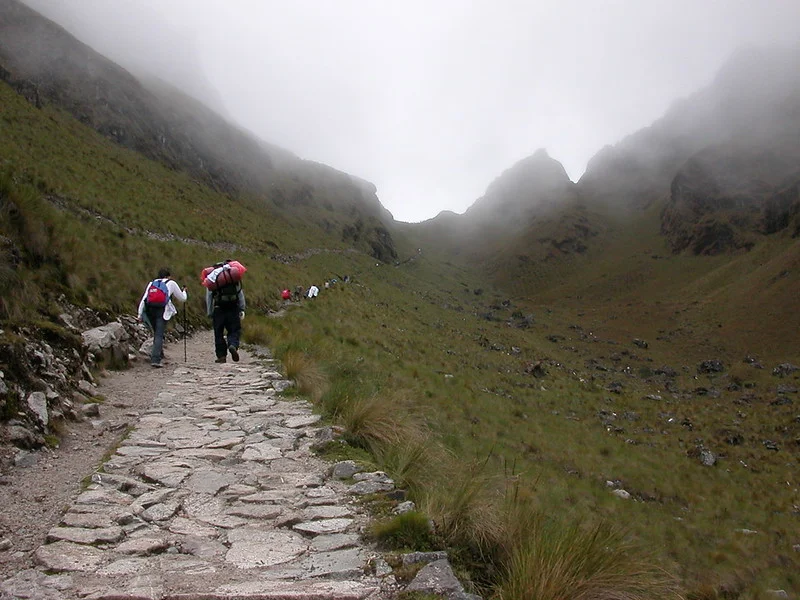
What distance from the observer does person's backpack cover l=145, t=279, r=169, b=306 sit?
980 centimetres

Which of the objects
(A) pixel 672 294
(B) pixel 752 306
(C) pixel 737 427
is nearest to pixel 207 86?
(A) pixel 672 294

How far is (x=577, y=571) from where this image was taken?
3004mm

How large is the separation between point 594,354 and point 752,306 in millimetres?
26989

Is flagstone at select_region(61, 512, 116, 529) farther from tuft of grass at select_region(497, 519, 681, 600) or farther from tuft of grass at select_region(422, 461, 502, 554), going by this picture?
tuft of grass at select_region(497, 519, 681, 600)

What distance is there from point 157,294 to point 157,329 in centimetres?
70

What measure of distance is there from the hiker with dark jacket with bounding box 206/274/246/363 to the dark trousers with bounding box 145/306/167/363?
887 millimetres

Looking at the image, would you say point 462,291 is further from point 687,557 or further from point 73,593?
point 73,593

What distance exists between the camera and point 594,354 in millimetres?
45438

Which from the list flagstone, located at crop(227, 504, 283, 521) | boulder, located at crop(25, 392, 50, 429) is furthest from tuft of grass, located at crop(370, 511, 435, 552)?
boulder, located at crop(25, 392, 50, 429)

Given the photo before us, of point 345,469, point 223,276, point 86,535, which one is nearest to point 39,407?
point 86,535

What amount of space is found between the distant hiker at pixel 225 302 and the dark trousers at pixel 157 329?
0.89 m

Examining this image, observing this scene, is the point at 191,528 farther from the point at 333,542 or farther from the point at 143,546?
the point at 333,542

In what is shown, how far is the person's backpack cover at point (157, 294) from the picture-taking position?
9.80 meters

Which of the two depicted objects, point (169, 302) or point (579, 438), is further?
point (579, 438)
